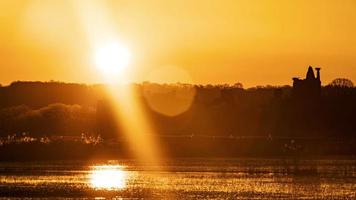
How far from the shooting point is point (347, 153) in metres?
128

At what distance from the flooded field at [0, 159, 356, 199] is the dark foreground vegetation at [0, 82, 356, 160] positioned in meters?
15.5

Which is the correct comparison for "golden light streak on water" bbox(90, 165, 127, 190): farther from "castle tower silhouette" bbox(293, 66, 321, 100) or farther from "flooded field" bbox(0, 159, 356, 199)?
"castle tower silhouette" bbox(293, 66, 321, 100)

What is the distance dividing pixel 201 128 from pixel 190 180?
271 feet

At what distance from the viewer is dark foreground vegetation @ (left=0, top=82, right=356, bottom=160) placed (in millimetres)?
129500

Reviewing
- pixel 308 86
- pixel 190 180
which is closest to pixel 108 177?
pixel 190 180

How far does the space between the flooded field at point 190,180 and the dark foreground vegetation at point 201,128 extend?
15.5 m

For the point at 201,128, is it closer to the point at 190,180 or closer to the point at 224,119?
the point at 224,119

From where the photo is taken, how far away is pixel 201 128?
544ft

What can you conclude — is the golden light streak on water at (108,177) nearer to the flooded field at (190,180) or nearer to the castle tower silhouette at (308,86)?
the flooded field at (190,180)

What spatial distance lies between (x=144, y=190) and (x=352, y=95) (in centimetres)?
10138

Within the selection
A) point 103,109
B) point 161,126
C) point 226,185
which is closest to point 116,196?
point 226,185

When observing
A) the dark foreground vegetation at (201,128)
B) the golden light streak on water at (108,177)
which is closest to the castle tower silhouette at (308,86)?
the dark foreground vegetation at (201,128)

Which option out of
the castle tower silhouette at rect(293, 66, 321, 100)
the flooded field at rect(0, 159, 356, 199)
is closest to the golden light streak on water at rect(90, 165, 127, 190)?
the flooded field at rect(0, 159, 356, 199)

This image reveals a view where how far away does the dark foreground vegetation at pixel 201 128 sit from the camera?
12950 centimetres
